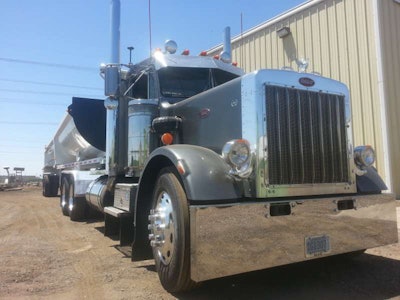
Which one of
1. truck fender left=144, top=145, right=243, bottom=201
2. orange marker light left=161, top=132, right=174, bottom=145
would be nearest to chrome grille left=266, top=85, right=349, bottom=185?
truck fender left=144, top=145, right=243, bottom=201

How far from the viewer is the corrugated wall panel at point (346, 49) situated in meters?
11.3

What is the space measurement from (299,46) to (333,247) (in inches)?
416

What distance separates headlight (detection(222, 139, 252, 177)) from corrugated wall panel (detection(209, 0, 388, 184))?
842 cm

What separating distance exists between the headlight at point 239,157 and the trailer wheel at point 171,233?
547 millimetres

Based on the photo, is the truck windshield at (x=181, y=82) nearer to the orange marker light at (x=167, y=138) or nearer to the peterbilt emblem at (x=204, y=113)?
the orange marker light at (x=167, y=138)

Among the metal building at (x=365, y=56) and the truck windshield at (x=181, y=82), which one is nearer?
the truck windshield at (x=181, y=82)

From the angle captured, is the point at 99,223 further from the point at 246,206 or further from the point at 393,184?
the point at 393,184

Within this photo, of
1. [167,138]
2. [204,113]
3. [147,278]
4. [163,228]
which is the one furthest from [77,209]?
[163,228]

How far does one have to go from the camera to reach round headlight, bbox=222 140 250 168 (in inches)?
147

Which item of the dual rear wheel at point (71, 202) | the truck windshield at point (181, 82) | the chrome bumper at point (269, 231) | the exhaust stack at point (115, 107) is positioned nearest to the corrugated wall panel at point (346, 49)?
the truck windshield at point (181, 82)

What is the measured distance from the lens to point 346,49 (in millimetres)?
11961

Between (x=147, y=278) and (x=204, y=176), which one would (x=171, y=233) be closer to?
(x=204, y=176)

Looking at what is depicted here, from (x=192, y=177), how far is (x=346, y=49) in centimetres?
995

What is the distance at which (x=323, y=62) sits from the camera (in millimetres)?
12727
